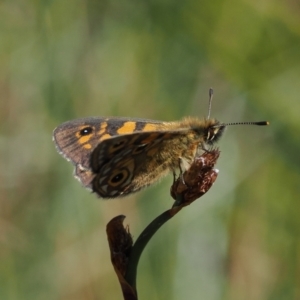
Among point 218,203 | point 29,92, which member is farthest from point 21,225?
point 218,203

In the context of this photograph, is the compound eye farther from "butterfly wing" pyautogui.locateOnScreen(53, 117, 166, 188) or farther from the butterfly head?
the butterfly head

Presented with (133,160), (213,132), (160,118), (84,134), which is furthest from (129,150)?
(160,118)

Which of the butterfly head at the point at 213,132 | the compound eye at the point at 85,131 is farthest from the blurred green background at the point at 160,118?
the compound eye at the point at 85,131

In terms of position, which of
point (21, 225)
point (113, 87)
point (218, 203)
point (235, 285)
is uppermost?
point (113, 87)

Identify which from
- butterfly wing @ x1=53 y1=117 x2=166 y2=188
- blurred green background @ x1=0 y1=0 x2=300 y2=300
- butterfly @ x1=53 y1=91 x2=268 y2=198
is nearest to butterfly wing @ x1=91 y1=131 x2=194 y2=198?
butterfly @ x1=53 y1=91 x2=268 y2=198

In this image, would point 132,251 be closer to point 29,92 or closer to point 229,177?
point 229,177

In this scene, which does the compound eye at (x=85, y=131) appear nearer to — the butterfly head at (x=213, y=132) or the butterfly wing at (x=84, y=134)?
the butterfly wing at (x=84, y=134)

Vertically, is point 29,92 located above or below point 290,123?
above
